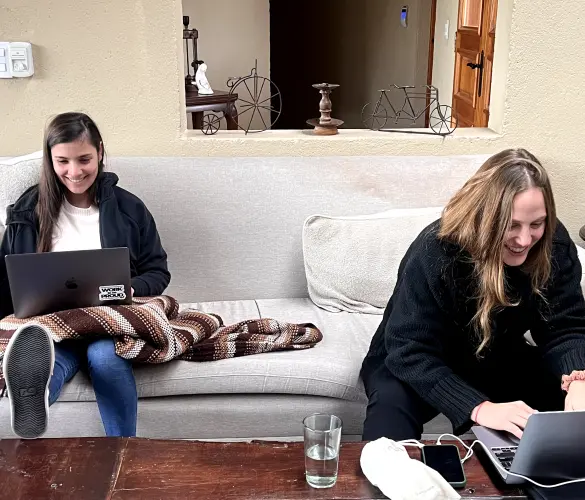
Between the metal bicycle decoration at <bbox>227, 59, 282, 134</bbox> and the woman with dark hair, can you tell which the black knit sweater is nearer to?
the woman with dark hair

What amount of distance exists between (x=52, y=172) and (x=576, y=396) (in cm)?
140

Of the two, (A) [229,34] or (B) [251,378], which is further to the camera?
(A) [229,34]

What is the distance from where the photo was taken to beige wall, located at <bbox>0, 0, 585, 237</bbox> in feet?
7.98

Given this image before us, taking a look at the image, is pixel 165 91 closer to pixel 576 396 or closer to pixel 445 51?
pixel 576 396

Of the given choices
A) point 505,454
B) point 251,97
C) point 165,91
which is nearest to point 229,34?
point 251,97

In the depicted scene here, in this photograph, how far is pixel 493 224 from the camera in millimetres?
1512

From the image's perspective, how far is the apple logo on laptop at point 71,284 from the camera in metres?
1.80

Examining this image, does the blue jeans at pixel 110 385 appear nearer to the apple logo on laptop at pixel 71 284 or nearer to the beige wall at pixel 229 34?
the apple logo on laptop at pixel 71 284

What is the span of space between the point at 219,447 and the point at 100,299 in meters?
0.62

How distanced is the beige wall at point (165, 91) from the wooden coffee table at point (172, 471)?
1.36 meters

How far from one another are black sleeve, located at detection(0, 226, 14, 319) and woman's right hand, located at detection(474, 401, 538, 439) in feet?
4.07

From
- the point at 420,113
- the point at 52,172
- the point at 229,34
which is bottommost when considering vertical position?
the point at 52,172

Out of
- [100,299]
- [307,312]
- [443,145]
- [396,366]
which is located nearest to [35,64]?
[100,299]

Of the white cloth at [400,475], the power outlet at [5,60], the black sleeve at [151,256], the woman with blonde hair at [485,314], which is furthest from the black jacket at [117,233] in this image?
the white cloth at [400,475]
